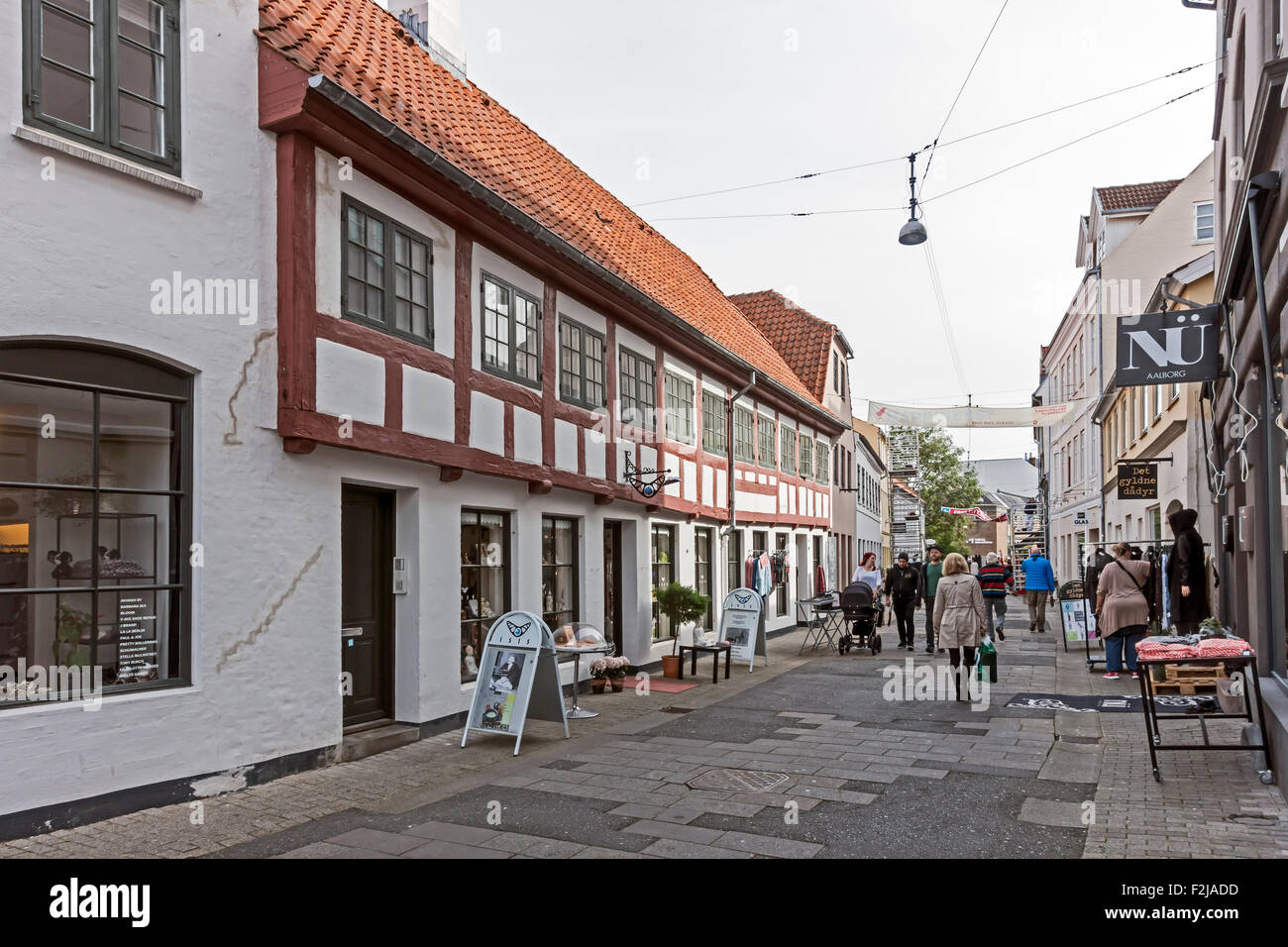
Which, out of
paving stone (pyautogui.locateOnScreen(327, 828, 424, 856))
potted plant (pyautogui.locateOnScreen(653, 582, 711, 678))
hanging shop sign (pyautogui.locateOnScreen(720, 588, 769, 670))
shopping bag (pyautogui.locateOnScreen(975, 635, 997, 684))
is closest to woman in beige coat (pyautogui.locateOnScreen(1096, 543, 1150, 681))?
shopping bag (pyautogui.locateOnScreen(975, 635, 997, 684))

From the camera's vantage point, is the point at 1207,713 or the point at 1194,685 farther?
the point at 1194,685

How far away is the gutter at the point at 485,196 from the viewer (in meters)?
7.69

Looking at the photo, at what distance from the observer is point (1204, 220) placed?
80.3 feet

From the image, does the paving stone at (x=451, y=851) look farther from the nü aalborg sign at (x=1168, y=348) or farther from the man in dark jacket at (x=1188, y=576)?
the man in dark jacket at (x=1188, y=576)

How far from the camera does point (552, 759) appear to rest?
8.16 meters

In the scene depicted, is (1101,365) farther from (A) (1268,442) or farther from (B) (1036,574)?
(A) (1268,442)

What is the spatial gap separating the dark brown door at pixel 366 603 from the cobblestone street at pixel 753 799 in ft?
2.15

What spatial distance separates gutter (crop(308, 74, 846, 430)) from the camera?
7.69 m

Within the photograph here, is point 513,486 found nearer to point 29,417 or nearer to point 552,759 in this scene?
point 552,759

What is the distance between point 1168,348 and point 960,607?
3500 mm

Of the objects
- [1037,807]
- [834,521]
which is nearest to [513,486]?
[1037,807]

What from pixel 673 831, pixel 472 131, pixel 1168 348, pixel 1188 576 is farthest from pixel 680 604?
pixel 673 831

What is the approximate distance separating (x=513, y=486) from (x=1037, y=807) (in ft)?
21.1

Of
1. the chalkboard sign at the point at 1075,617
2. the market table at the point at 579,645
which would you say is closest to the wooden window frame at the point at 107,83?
the market table at the point at 579,645
